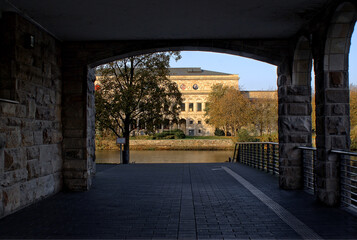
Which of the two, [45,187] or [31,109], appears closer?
[31,109]

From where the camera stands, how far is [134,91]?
15.8 meters

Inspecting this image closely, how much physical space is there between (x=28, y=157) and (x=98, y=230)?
2.41 m

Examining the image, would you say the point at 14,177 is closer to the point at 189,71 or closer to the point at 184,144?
the point at 184,144

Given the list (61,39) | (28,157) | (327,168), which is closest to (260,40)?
(327,168)

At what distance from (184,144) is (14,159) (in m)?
35.6

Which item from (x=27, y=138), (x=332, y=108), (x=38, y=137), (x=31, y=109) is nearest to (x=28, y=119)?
(x=31, y=109)

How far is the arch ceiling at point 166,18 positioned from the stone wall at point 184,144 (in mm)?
32800

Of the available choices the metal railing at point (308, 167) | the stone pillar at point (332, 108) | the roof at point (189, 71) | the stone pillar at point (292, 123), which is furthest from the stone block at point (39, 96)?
the roof at point (189, 71)

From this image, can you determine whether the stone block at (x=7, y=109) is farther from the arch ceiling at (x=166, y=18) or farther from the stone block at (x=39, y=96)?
the arch ceiling at (x=166, y=18)

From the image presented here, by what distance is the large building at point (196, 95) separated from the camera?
60.9 m

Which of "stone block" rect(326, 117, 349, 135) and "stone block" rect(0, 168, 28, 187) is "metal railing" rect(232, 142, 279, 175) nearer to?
"stone block" rect(326, 117, 349, 135)

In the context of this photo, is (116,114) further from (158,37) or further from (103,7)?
(103,7)

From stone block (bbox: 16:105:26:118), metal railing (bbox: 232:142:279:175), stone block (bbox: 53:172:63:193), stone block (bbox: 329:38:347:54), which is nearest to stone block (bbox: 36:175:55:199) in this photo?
stone block (bbox: 53:172:63:193)

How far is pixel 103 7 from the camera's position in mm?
5473
